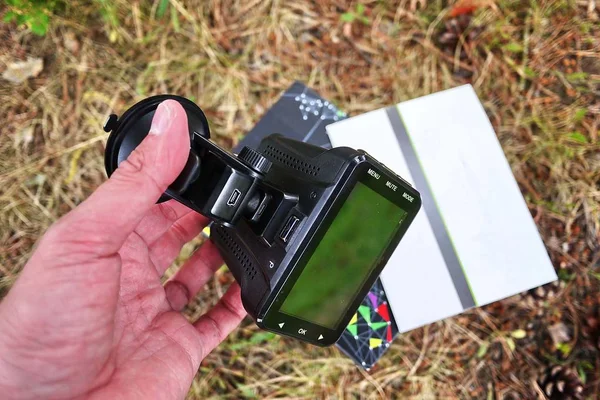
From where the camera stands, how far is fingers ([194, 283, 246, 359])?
1.68 meters

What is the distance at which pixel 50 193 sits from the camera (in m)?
2.13

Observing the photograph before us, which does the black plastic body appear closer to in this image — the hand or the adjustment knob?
the adjustment knob

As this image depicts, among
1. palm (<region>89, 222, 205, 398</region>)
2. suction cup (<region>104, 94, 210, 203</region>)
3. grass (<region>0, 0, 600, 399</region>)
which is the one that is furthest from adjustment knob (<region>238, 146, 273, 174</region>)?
grass (<region>0, 0, 600, 399</region>)

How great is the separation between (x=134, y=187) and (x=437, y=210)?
1.22 m

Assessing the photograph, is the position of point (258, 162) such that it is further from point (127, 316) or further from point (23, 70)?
point (23, 70)

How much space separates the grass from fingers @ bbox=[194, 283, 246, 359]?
10.9 inches

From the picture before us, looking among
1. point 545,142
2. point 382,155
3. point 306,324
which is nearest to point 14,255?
point 306,324

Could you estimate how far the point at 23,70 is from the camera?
2.16m

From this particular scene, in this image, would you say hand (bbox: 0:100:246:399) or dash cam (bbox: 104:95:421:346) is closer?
hand (bbox: 0:100:246:399)

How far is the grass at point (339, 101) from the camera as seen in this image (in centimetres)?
204

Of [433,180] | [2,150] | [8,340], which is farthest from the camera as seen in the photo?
[2,150]

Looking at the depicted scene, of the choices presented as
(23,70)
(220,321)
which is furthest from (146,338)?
(23,70)

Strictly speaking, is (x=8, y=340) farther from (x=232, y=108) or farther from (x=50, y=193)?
(x=232, y=108)

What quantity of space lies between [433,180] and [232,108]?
876mm
